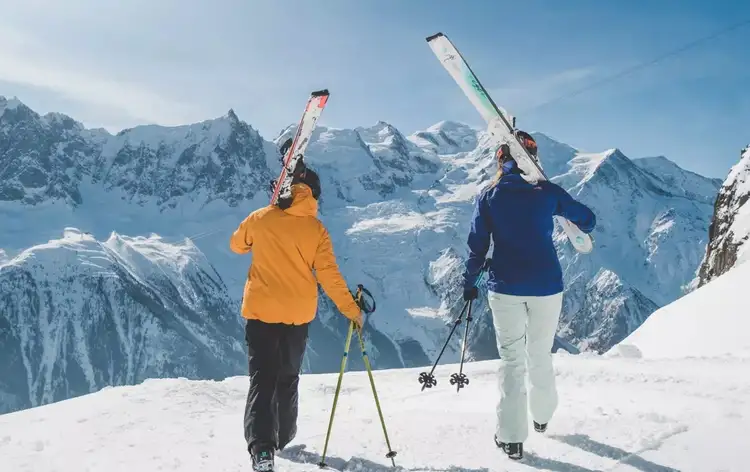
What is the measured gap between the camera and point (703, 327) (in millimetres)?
15977

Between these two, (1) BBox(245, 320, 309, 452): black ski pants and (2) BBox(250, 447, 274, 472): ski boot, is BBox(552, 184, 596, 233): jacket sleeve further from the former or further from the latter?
(2) BBox(250, 447, 274, 472): ski boot

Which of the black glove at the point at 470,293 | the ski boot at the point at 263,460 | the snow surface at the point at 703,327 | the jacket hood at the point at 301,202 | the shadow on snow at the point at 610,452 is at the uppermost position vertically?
the jacket hood at the point at 301,202

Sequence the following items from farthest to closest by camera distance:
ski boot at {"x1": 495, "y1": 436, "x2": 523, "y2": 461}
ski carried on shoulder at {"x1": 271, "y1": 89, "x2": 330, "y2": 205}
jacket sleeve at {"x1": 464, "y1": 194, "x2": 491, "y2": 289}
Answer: ski carried on shoulder at {"x1": 271, "y1": 89, "x2": 330, "y2": 205} < jacket sleeve at {"x1": 464, "y1": 194, "x2": 491, "y2": 289} < ski boot at {"x1": 495, "y1": 436, "x2": 523, "y2": 461}

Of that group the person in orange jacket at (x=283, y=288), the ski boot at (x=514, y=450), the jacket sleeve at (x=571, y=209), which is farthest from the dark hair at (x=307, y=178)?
the ski boot at (x=514, y=450)

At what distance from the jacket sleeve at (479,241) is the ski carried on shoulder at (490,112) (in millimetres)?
920

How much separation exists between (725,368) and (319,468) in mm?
7511

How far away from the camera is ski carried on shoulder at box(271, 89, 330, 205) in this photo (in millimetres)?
6879

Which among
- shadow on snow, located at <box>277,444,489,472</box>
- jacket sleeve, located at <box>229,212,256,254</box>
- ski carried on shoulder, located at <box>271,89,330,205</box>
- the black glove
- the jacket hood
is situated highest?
ski carried on shoulder, located at <box>271,89,330,205</box>

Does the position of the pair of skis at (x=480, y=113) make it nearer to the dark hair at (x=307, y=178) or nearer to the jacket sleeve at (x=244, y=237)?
the dark hair at (x=307, y=178)

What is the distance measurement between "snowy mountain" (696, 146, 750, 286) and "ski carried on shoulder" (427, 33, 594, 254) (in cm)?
2372

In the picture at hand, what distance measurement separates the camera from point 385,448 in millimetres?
6832

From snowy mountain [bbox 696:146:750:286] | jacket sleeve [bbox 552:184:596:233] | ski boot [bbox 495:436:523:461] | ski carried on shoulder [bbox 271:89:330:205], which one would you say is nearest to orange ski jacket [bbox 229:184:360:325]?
ski carried on shoulder [bbox 271:89:330:205]

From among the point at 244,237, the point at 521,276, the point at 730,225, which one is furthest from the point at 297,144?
the point at 730,225

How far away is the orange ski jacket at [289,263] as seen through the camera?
21.2 feet
